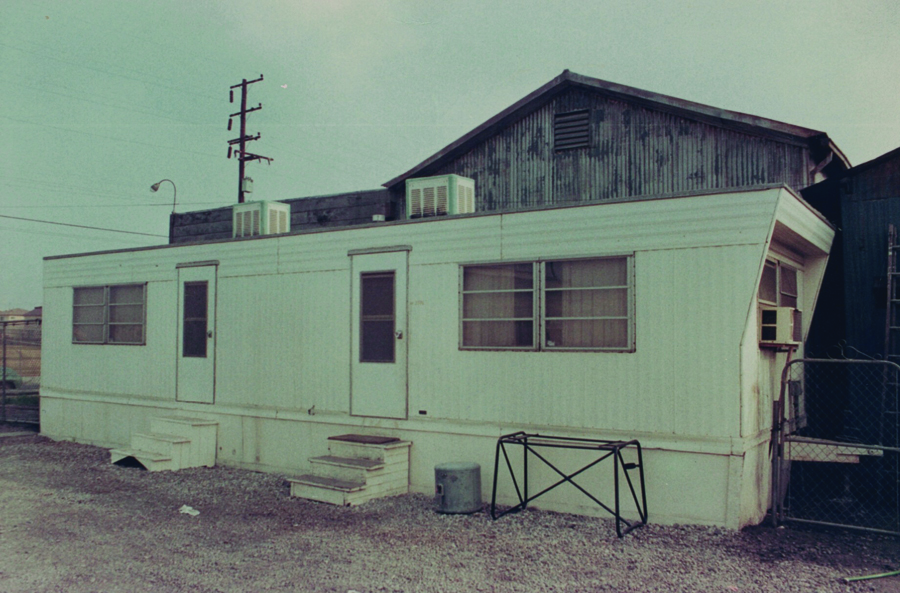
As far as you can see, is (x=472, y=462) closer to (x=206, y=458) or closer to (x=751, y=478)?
(x=751, y=478)

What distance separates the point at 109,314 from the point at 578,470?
8.19 meters

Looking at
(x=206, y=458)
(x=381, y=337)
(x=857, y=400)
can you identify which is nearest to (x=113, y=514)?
(x=206, y=458)

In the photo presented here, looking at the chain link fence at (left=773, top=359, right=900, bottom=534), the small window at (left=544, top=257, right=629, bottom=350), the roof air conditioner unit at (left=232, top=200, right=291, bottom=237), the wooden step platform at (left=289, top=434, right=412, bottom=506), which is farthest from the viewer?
the roof air conditioner unit at (left=232, top=200, right=291, bottom=237)

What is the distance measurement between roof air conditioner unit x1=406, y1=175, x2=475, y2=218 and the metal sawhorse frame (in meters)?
2.91

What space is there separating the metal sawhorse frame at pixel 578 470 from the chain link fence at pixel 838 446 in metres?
1.23

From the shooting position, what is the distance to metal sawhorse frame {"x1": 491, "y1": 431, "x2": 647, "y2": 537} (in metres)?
6.66

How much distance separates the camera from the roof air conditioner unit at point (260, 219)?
34.9 feet

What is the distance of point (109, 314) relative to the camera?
38.9ft

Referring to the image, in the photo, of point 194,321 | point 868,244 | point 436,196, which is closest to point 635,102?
point 868,244

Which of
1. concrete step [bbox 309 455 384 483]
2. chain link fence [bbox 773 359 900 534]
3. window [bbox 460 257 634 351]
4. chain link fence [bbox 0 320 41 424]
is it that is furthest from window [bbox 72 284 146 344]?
chain link fence [bbox 773 359 900 534]

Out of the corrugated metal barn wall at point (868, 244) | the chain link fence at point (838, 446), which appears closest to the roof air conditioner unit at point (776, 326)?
the chain link fence at point (838, 446)

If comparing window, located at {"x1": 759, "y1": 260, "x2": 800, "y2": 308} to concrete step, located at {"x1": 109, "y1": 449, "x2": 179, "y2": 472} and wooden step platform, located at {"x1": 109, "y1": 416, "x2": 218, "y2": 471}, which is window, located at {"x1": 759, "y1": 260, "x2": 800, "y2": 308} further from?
concrete step, located at {"x1": 109, "y1": 449, "x2": 179, "y2": 472}

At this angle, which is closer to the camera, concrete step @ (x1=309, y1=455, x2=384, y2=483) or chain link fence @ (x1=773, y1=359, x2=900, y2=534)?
chain link fence @ (x1=773, y1=359, x2=900, y2=534)

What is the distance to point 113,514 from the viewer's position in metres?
7.49
